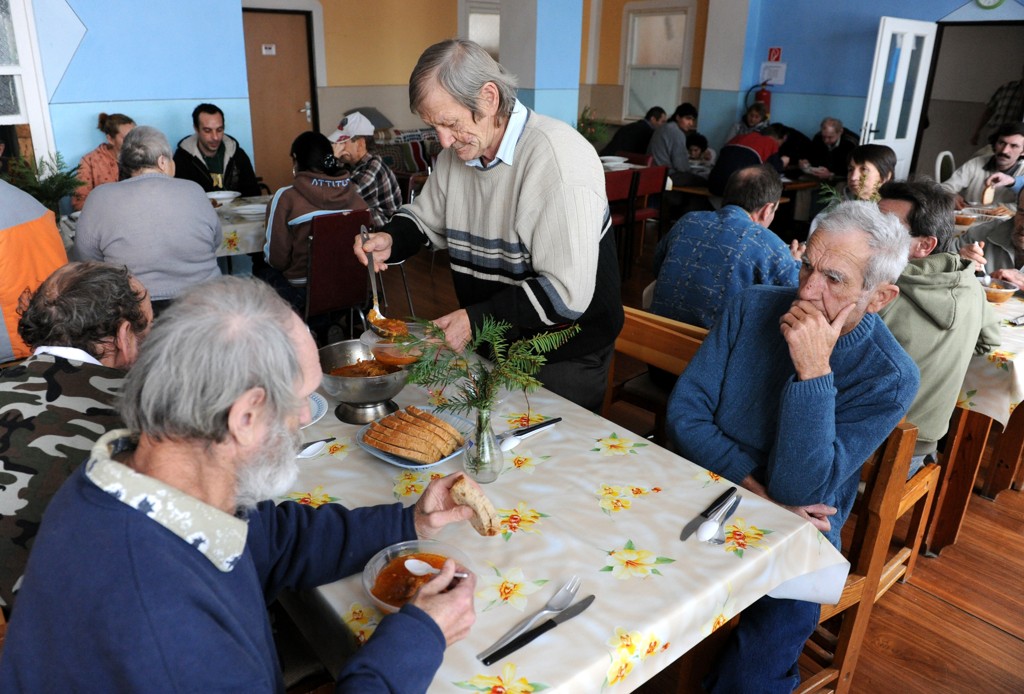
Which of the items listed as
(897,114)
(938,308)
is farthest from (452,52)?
(897,114)

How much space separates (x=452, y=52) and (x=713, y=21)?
7856mm

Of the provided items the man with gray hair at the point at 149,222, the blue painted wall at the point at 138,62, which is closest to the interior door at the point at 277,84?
the blue painted wall at the point at 138,62

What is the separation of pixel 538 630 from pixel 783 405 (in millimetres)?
787

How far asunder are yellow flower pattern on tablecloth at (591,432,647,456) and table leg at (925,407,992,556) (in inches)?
55.4

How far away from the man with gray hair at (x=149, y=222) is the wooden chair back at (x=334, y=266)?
1.56 feet

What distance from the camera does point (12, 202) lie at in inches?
97.4

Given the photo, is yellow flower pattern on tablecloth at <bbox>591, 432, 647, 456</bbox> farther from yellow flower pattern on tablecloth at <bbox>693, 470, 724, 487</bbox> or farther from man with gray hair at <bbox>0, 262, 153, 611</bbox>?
man with gray hair at <bbox>0, 262, 153, 611</bbox>

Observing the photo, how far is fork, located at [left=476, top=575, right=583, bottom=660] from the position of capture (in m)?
1.05

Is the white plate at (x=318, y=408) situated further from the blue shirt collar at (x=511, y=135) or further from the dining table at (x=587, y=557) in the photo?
the blue shirt collar at (x=511, y=135)

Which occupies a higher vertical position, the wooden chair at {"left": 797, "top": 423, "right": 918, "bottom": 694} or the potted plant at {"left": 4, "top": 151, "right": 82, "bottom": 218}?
the potted plant at {"left": 4, "top": 151, "right": 82, "bottom": 218}

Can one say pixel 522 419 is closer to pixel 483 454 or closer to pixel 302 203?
pixel 483 454

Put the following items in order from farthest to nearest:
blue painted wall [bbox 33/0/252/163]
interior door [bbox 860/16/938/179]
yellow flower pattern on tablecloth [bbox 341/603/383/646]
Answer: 1. interior door [bbox 860/16/938/179]
2. blue painted wall [bbox 33/0/252/163]
3. yellow flower pattern on tablecloth [bbox 341/603/383/646]

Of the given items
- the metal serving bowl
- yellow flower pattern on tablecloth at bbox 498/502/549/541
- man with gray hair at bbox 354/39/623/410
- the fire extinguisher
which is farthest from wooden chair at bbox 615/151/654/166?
yellow flower pattern on tablecloth at bbox 498/502/549/541

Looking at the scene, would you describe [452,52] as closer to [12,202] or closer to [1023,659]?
[12,202]
